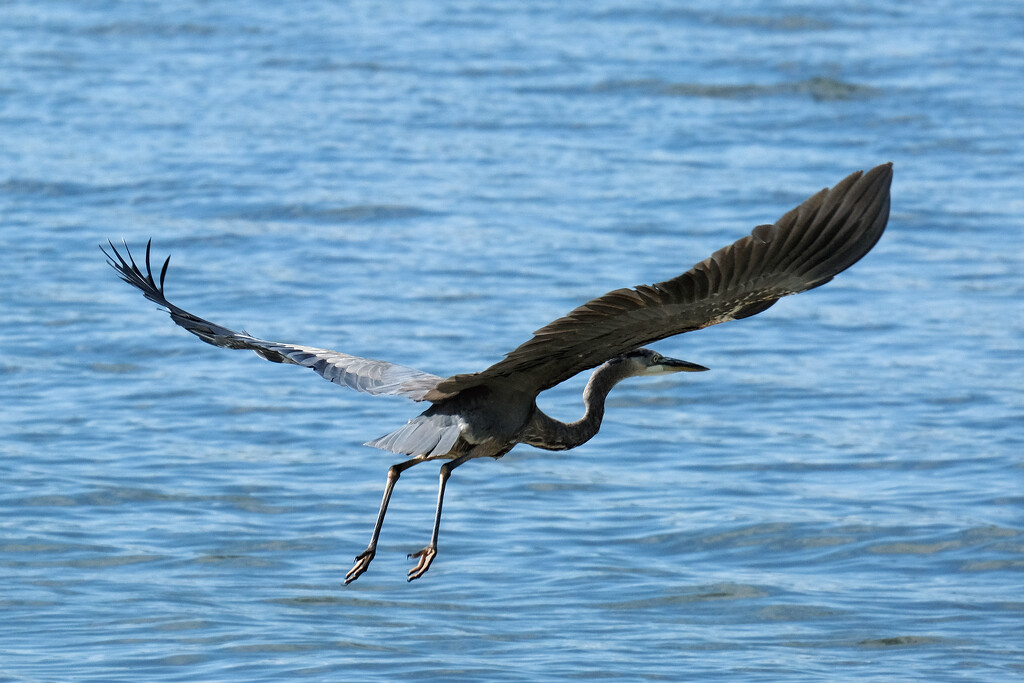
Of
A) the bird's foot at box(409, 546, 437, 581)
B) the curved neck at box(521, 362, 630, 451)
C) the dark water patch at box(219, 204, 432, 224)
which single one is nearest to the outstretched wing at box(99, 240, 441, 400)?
the curved neck at box(521, 362, 630, 451)

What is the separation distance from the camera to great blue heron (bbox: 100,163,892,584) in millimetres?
5008

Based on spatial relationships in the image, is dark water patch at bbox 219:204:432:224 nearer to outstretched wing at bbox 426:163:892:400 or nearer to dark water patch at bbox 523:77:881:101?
dark water patch at bbox 523:77:881:101

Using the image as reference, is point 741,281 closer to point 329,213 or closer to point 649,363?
point 649,363

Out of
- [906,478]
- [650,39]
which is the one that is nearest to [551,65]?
[650,39]

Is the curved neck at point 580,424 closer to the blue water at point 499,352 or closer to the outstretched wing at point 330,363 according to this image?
the outstretched wing at point 330,363

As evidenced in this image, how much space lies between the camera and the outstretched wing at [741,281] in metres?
4.94

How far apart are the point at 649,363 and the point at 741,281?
6.24 feet

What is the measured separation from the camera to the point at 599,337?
18.6ft

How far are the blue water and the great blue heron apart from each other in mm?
1994

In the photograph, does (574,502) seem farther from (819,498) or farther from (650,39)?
(650,39)

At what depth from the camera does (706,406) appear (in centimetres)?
1204

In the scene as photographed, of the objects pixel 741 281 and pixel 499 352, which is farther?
pixel 499 352

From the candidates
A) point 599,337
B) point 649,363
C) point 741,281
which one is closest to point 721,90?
point 649,363

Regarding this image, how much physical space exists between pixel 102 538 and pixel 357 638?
1887mm
